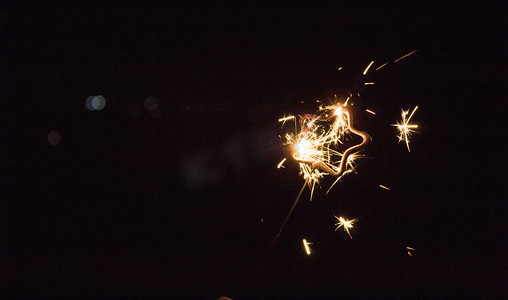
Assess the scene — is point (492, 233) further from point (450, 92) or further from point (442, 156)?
point (450, 92)

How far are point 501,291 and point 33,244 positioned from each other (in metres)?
3.62

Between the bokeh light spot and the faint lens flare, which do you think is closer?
the faint lens flare

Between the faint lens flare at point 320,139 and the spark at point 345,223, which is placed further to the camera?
the spark at point 345,223

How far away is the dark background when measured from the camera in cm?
156

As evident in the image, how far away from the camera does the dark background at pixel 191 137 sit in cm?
156

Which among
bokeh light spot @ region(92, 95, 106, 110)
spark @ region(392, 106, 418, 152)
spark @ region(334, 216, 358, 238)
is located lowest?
spark @ region(334, 216, 358, 238)

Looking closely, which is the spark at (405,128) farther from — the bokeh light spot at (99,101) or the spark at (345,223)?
the bokeh light spot at (99,101)

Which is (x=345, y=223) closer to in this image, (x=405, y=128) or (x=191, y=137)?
(x=405, y=128)

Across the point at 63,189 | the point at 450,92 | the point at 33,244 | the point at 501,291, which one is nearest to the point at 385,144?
the point at 450,92

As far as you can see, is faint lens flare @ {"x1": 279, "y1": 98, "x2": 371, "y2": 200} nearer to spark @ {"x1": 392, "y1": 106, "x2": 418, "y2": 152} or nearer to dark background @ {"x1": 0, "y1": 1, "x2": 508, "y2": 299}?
dark background @ {"x1": 0, "y1": 1, "x2": 508, "y2": 299}

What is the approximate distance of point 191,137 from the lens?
1597mm

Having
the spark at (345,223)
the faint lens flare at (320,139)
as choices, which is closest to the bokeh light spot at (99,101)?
the faint lens flare at (320,139)

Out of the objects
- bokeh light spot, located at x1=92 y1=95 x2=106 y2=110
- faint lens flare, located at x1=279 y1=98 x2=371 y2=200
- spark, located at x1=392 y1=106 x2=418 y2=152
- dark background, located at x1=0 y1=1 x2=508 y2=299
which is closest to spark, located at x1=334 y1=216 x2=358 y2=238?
dark background, located at x1=0 y1=1 x2=508 y2=299

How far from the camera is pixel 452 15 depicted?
1.58 meters
